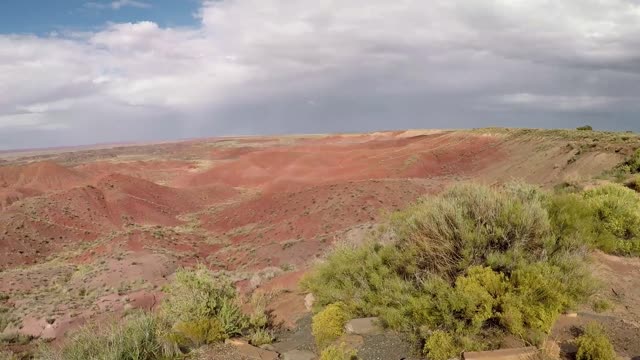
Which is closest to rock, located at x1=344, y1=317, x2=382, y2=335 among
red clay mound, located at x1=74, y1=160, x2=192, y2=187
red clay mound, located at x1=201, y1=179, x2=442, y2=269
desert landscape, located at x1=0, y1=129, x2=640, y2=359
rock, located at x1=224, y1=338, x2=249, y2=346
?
desert landscape, located at x1=0, y1=129, x2=640, y2=359

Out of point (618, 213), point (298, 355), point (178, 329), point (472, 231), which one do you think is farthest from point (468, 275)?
point (618, 213)

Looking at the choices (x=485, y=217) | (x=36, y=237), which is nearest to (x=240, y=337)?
(x=485, y=217)

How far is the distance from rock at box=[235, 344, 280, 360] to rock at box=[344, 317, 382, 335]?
1142 millimetres

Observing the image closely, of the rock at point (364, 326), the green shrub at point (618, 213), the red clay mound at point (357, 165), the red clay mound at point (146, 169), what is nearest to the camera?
the rock at point (364, 326)

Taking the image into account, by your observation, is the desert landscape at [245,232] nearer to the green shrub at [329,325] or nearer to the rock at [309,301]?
the rock at [309,301]

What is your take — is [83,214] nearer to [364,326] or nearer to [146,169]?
[364,326]

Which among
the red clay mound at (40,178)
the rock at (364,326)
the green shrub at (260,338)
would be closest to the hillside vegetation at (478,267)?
the rock at (364,326)

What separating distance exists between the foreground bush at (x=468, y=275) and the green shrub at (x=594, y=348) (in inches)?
20.3

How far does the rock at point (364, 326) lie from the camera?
6957 millimetres

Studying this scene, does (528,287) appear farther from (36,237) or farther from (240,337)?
(36,237)

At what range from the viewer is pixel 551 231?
7.80 meters

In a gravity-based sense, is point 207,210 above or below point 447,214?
below

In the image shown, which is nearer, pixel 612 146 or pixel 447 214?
pixel 447 214

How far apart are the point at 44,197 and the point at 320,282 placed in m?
40.4
